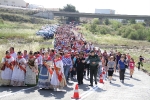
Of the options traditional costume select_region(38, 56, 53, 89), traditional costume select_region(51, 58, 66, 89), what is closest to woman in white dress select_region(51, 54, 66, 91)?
traditional costume select_region(51, 58, 66, 89)

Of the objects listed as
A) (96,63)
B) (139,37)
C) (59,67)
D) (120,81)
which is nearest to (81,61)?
(96,63)

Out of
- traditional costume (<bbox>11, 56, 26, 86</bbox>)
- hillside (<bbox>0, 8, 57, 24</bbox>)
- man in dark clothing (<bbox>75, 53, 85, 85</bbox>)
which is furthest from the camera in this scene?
hillside (<bbox>0, 8, 57, 24</bbox>)

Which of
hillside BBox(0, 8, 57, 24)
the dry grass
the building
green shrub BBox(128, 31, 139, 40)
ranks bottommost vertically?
green shrub BBox(128, 31, 139, 40)

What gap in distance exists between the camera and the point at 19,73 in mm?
15266

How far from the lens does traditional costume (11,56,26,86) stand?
49.9ft

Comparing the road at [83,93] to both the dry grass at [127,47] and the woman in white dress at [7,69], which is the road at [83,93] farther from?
the dry grass at [127,47]

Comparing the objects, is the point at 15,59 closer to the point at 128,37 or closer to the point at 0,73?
the point at 0,73

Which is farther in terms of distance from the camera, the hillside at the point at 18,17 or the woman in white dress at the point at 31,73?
the hillside at the point at 18,17

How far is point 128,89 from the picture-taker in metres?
17.3

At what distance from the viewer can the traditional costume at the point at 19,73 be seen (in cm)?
1521

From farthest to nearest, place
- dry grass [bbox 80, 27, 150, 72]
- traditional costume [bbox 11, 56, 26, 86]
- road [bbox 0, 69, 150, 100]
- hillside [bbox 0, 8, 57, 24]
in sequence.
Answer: hillside [bbox 0, 8, 57, 24] < dry grass [bbox 80, 27, 150, 72] < traditional costume [bbox 11, 56, 26, 86] < road [bbox 0, 69, 150, 100]

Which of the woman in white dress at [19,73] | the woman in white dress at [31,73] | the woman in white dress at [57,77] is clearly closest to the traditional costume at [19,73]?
the woman in white dress at [19,73]

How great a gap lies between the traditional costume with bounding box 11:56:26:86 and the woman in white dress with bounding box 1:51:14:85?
239 millimetres

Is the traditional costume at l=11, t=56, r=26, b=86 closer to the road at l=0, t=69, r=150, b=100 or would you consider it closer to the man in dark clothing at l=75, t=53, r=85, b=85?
the road at l=0, t=69, r=150, b=100
